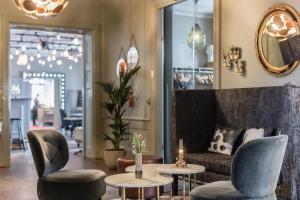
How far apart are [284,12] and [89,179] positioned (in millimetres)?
2716

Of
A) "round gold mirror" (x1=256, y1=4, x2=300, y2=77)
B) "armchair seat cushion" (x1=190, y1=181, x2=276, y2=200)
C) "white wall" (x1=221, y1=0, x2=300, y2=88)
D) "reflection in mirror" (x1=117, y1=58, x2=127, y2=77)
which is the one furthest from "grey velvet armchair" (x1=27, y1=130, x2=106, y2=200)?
"reflection in mirror" (x1=117, y1=58, x2=127, y2=77)

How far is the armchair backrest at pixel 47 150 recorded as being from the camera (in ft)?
12.7

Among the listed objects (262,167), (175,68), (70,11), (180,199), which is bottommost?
(180,199)

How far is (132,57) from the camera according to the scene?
23.8 ft

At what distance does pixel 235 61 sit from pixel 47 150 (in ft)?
8.23

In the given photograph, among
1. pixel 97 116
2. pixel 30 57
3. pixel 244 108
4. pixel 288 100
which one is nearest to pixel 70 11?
pixel 97 116

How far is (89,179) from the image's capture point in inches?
150

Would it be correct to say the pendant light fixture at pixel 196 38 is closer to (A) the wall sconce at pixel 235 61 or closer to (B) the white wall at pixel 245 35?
(B) the white wall at pixel 245 35

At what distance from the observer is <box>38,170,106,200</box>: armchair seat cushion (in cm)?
372

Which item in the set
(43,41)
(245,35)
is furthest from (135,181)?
(43,41)

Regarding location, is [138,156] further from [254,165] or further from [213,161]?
[213,161]

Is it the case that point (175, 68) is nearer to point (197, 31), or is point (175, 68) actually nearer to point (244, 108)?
point (197, 31)

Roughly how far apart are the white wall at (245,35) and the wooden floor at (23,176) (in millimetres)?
2060

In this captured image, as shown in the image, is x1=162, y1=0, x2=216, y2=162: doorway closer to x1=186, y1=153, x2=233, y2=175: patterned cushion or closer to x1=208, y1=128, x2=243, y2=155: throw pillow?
x1=208, y1=128, x2=243, y2=155: throw pillow
